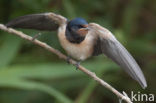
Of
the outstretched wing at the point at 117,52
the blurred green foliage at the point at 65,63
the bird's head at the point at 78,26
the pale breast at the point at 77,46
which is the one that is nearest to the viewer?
the outstretched wing at the point at 117,52

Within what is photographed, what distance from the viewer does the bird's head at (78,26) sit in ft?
8.38

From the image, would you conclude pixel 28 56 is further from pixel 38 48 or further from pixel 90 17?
pixel 90 17

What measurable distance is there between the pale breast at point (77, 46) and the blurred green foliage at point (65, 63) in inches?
27.3

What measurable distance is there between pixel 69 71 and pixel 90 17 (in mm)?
483

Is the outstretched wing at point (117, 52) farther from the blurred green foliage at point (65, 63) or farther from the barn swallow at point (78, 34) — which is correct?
the blurred green foliage at point (65, 63)

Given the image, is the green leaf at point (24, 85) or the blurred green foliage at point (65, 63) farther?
the blurred green foliage at point (65, 63)

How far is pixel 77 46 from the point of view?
2.71 meters

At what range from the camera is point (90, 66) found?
3.68 metres

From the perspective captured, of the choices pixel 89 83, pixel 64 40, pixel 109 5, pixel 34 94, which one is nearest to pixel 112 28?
pixel 109 5

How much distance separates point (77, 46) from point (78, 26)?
17 cm

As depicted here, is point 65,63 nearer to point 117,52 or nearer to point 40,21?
point 40,21

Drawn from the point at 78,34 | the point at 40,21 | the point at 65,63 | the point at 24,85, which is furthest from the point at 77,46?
the point at 65,63

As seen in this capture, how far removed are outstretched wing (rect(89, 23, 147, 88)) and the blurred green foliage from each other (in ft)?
2.75

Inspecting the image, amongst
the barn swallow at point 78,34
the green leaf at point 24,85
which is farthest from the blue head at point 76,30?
the green leaf at point 24,85
